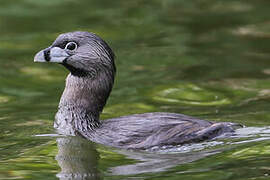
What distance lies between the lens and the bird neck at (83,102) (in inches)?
476

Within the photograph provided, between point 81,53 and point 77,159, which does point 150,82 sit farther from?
point 77,159

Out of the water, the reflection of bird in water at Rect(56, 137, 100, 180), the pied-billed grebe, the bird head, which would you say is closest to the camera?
the reflection of bird in water at Rect(56, 137, 100, 180)

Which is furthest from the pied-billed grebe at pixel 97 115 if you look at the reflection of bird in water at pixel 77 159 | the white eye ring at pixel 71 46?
the reflection of bird in water at pixel 77 159

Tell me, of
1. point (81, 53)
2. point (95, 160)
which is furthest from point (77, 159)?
point (81, 53)

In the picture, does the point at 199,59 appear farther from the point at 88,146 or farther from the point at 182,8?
the point at 88,146

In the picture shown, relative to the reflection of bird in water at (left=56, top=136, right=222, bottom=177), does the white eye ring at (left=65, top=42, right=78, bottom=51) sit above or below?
above

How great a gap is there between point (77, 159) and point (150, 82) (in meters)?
4.67

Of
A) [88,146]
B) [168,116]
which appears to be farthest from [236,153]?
[88,146]

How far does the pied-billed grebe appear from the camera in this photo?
1136 cm

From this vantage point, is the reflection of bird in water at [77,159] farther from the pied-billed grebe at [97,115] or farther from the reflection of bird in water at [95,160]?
the pied-billed grebe at [97,115]

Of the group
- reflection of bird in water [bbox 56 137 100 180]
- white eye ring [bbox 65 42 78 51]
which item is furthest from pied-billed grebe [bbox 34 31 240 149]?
reflection of bird in water [bbox 56 137 100 180]

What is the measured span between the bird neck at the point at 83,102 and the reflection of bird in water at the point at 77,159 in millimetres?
248

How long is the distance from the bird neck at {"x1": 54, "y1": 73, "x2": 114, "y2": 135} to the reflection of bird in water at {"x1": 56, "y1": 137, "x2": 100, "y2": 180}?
0.81ft

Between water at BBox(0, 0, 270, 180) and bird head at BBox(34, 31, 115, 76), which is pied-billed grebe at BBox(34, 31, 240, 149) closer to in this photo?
bird head at BBox(34, 31, 115, 76)
